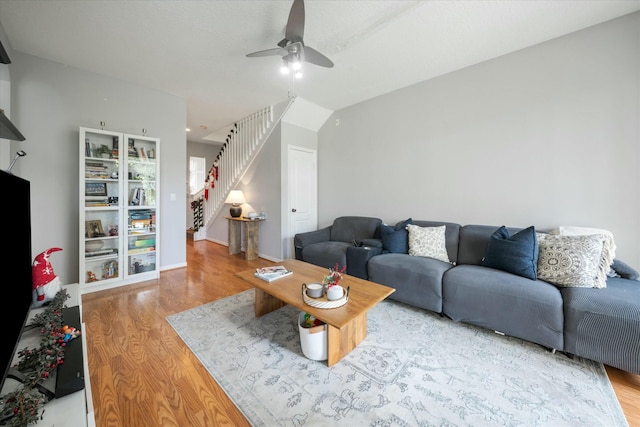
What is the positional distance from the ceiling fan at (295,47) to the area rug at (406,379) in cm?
247

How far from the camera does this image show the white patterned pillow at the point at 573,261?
195cm

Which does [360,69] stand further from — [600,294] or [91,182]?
[91,182]

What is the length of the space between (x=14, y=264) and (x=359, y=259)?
267 cm

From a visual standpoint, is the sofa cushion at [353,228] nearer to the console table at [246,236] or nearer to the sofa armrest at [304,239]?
the sofa armrest at [304,239]

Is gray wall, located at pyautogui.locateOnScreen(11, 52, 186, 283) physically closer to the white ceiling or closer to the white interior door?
the white ceiling

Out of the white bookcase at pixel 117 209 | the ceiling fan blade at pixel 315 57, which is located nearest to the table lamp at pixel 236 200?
the white bookcase at pixel 117 209

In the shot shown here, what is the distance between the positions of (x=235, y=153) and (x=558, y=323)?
5.56 m

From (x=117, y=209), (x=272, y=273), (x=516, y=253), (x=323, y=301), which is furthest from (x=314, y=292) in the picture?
(x=117, y=209)

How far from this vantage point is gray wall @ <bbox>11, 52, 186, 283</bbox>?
2.79 meters

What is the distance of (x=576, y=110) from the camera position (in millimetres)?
2428

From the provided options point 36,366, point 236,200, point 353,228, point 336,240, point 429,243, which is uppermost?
→ point 236,200

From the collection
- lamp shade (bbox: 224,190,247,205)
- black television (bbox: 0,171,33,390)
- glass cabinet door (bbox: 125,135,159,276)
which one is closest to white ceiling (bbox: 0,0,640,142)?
glass cabinet door (bbox: 125,135,159,276)

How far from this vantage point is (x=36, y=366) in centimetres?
99

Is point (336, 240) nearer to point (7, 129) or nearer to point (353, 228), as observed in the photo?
point (353, 228)
